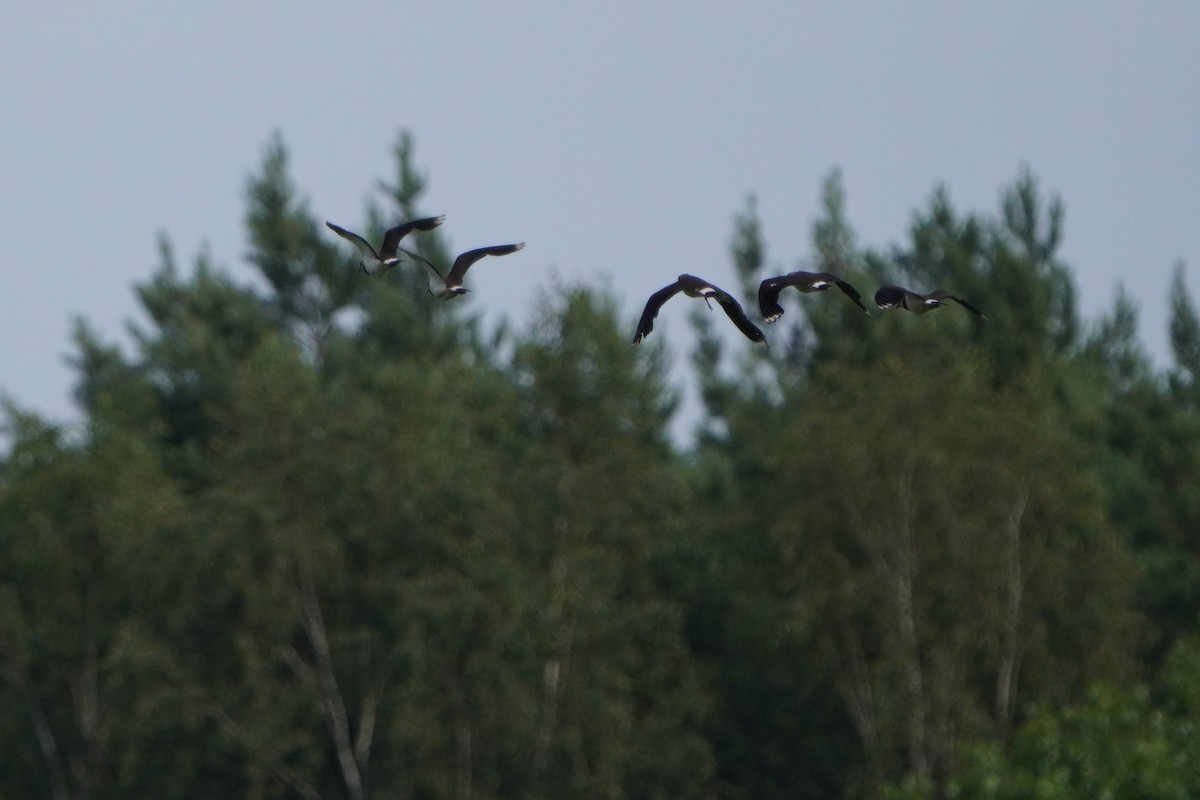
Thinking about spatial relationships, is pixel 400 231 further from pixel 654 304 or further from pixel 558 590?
pixel 558 590

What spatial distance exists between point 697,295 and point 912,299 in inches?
51.9

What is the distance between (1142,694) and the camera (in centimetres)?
3259

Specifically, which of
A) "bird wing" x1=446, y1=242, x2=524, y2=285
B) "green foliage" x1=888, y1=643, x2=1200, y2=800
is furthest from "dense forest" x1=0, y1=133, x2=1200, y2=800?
"bird wing" x1=446, y1=242, x2=524, y2=285

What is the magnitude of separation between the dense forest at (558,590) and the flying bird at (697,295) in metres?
22.6

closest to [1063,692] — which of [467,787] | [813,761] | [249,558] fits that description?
[813,761]

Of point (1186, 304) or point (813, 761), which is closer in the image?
point (813, 761)

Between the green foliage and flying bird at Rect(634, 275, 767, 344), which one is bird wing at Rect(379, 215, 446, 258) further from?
the green foliage

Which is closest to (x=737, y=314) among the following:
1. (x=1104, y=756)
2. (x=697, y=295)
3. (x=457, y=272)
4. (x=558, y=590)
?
(x=697, y=295)

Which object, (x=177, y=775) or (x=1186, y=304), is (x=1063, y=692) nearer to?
(x=177, y=775)

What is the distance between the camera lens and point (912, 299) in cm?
1425

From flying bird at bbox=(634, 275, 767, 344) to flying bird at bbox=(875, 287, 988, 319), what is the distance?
91cm

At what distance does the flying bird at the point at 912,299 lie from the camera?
13906 millimetres

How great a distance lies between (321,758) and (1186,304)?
26194mm

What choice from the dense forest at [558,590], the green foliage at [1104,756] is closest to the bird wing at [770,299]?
the green foliage at [1104,756]
